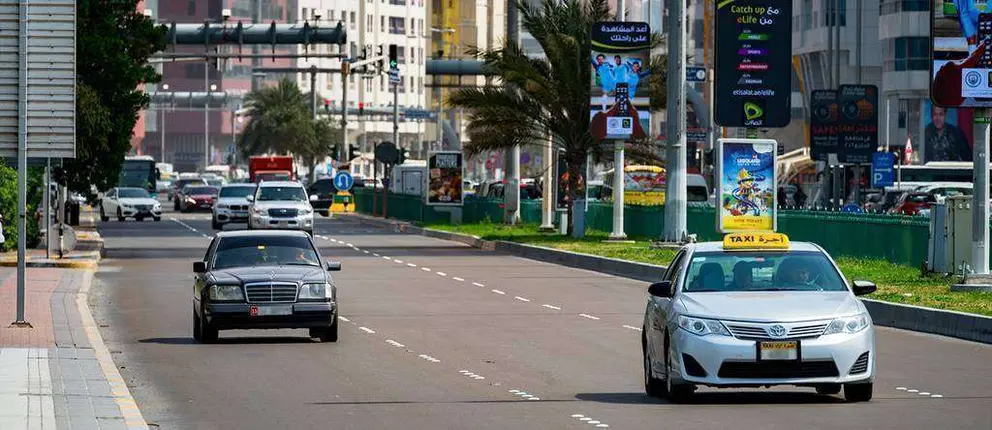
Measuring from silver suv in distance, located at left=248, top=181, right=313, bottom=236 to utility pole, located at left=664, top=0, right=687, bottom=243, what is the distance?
13987 mm

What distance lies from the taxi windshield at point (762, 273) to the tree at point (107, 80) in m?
34.3

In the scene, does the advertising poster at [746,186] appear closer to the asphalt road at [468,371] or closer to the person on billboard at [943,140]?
the asphalt road at [468,371]

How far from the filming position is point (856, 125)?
221 ft

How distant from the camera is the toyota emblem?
50.4 feet

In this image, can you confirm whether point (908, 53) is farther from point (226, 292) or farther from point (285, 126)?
point (226, 292)

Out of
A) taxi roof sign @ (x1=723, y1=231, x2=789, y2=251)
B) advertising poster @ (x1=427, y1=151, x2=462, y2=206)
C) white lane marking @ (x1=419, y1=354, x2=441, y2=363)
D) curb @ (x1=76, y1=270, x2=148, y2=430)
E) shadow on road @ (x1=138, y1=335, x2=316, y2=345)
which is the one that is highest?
advertising poster @ (x1=427, y1=151, x2=462, y2=206)

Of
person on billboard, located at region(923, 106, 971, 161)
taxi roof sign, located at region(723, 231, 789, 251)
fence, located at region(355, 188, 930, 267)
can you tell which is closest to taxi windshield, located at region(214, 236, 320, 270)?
taxi roof sign, located at region(723, 231, 789, 251)

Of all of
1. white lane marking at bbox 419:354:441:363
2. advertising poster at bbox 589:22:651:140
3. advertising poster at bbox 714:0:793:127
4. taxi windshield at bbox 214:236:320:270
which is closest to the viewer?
white lane marking at bbox 419:354:441:363

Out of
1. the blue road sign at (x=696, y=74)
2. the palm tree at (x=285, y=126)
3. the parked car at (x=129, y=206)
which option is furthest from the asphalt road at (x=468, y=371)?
the palm tree at (x=285, y=126)

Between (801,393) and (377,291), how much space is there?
696 inches

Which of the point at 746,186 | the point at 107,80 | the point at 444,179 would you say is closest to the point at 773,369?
the point at 746,186

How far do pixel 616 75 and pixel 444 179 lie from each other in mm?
21897

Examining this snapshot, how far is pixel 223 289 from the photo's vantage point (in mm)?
22625

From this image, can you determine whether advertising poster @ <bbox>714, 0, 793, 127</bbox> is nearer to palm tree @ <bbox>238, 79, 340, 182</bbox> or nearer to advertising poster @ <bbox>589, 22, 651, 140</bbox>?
advertising poster @ <bbox>589, 22, 651, 140</bbox>
